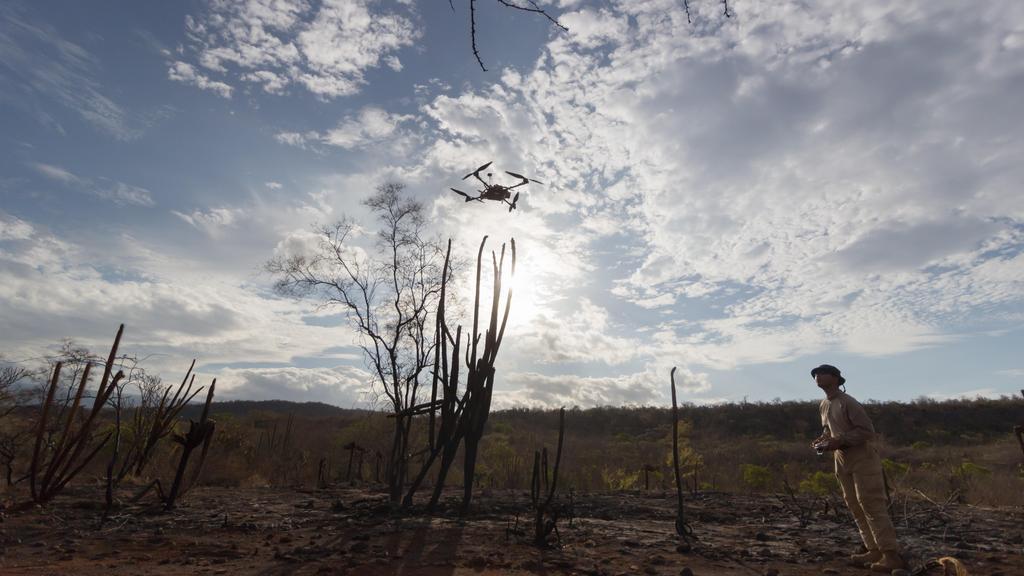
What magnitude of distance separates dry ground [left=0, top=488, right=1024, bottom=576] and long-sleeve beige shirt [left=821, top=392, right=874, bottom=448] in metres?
1.13

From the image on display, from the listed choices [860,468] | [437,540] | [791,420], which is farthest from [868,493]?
[791,420]

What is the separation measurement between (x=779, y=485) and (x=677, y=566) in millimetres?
12666

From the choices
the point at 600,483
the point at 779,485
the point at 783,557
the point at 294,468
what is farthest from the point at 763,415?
the point at 783,557

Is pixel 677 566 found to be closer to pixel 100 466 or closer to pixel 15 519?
pixel 15 519

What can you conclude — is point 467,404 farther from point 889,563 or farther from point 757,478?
point 757,478

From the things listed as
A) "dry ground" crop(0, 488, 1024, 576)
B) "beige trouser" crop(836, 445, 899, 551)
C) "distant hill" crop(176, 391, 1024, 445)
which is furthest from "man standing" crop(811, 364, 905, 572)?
"distant hill" crop(176, 391, 1024, 445)

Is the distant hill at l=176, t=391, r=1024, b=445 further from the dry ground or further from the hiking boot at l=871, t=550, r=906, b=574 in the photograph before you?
the hiking boot at l=871, t=550, r=906, b=574

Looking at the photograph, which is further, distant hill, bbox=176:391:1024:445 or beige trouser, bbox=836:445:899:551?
distant hill, bbox=176:391:1024:445

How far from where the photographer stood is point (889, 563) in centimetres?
506

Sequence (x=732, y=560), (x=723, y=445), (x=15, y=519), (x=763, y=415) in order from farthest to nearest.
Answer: (x=763, y=415) < (x=723, y=445) < (x=15, y=519) < (x=732, y=560)

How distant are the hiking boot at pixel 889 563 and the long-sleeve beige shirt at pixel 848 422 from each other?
914 mm

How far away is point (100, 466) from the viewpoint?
504 inches

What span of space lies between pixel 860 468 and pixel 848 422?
409 mm

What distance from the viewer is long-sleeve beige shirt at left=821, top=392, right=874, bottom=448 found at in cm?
534
